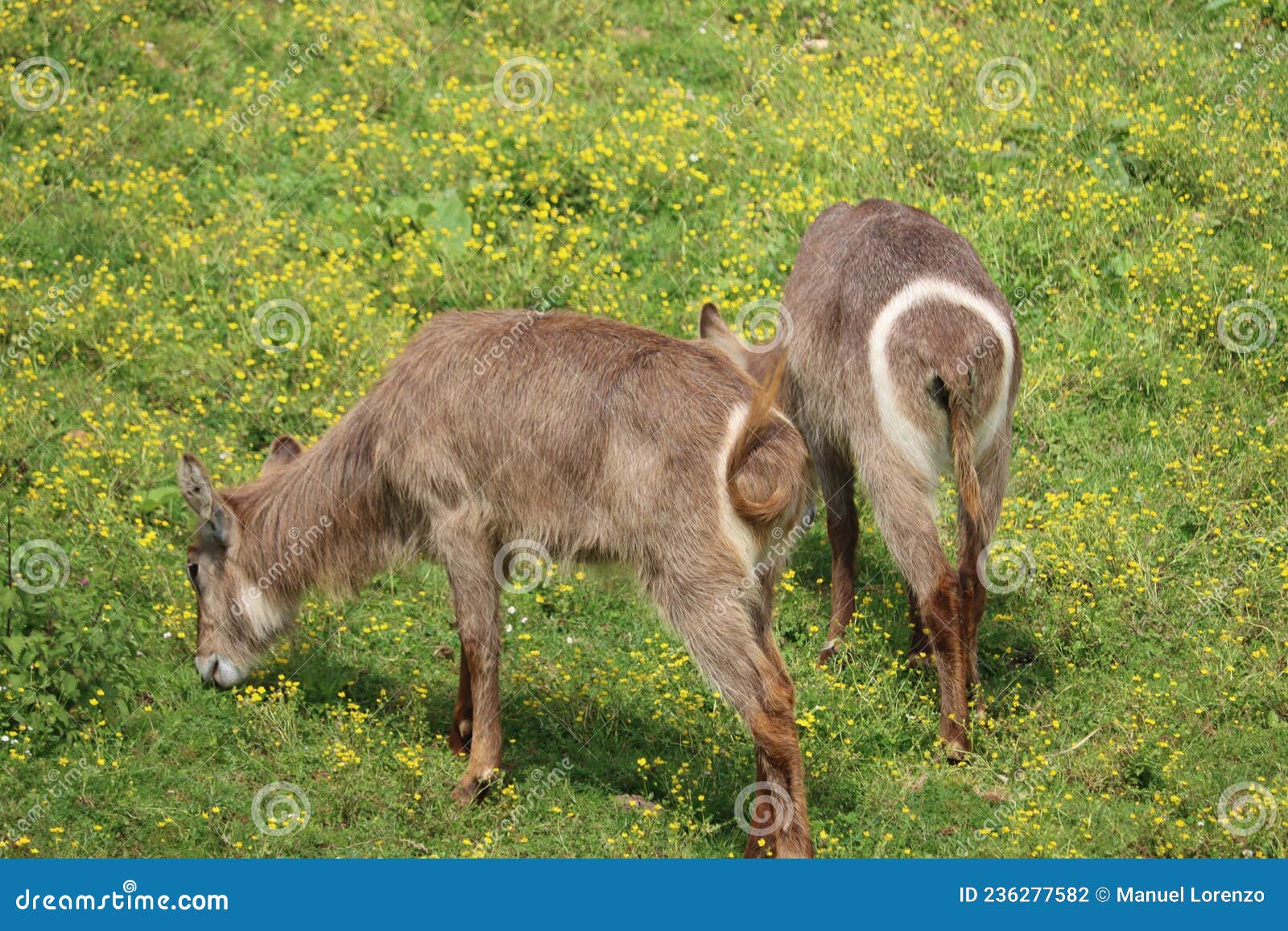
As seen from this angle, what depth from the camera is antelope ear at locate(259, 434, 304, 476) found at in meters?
6.49

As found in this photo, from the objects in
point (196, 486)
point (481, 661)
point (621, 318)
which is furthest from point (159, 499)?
point (621, 318)

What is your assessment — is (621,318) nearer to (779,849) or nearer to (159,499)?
(159,499)

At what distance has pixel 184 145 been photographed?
934cm

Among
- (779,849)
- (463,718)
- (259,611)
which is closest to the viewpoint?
(779,849)

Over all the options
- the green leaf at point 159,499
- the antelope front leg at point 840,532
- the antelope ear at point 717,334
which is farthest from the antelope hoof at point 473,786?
the green leaf at point 159,499

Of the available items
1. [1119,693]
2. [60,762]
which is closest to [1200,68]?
[1119,693]

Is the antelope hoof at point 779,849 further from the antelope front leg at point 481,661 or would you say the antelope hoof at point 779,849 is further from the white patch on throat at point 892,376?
the white patch on throat at point 892,376

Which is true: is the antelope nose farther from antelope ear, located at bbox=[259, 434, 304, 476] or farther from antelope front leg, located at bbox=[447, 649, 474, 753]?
antelope front leg, located at bbox=[447, 649, 474, 753]

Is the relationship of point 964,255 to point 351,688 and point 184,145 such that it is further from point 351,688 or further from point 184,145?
point 184,145

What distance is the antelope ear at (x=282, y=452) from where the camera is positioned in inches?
255

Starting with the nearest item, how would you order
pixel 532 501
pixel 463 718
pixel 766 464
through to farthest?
1. pixel 766 464
2. pixel 532 501
3. pixel 463 718

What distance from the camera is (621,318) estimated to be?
8266mm

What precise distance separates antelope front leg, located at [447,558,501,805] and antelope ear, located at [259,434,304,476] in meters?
1.14

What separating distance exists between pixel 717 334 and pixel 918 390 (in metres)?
0.96
